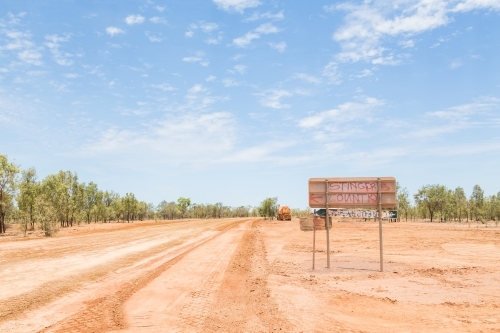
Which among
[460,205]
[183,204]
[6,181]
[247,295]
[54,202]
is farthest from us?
[183,204]

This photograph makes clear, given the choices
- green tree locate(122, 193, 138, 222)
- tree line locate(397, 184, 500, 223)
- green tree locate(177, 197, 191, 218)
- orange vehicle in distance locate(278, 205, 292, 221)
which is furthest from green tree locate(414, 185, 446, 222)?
green tree locate(177, 197, 191, 218)

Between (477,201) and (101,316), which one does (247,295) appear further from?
(477,201)

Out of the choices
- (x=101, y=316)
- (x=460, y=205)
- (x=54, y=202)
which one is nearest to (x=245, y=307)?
(x=101, y=316)

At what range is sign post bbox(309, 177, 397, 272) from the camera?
15.6m

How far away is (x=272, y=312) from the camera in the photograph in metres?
8.95

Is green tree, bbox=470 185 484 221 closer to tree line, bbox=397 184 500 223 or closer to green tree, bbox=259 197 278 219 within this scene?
tree line, bbox=397 184 500 223

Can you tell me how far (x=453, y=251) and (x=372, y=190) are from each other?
10817 millimetres

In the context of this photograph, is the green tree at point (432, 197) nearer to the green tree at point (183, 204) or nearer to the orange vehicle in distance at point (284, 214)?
the orange vehicle in distance at point (284, 214)

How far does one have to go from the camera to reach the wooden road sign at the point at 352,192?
614 inches

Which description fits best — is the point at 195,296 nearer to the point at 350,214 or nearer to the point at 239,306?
the point at 239,306

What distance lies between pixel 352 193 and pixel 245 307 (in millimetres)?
8091

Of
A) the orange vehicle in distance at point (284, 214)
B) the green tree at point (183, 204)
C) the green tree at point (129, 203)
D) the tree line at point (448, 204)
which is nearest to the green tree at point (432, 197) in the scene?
the tree line at point (448, 204)

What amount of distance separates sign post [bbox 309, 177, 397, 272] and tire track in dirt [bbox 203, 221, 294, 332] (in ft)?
12.1

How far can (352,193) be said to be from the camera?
51.9ft
